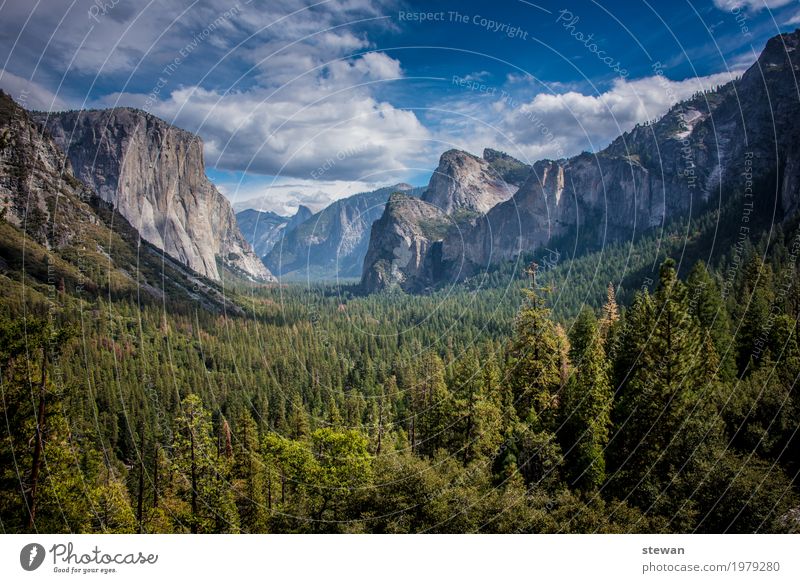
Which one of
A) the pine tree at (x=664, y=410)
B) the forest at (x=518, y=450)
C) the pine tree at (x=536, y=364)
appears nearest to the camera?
the forest at (x=518, y=450)

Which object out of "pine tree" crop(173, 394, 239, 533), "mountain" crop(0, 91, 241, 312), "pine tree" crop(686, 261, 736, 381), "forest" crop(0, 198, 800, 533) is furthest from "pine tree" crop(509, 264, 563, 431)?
"mountain" crop(0, 91, 241, 312)

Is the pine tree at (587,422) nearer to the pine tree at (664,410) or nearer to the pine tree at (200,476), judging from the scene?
the pine tree at (664,410)

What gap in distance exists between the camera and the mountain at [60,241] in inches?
5084

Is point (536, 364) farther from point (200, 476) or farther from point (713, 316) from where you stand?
point (713, 316)

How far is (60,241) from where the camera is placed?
15612 centimetres

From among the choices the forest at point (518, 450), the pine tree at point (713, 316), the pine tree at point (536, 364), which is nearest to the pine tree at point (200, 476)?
the forest at point (518, 450)

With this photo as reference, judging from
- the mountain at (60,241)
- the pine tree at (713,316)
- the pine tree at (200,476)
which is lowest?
the pine tree at (200,476)

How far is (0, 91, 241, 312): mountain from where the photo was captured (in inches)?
5084

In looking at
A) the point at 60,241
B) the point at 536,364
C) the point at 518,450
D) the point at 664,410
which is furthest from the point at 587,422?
A: the point at 60,241

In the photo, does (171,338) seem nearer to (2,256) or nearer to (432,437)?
(2,256)

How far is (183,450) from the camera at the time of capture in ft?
73.4

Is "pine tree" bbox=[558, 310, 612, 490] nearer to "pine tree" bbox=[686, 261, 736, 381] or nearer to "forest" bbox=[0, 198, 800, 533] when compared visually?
"forest" bbox=[0, 198, 800, 533]
